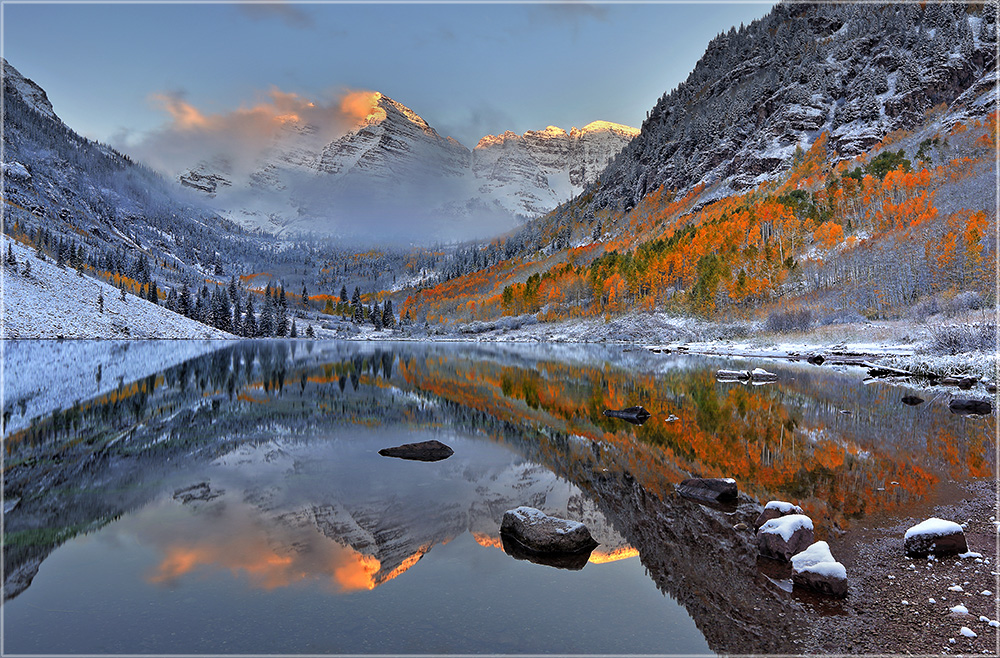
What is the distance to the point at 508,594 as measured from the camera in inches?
309

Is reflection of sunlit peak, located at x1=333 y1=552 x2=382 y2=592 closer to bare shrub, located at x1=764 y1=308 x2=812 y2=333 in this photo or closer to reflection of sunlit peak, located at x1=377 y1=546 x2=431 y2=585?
reflection of sunlit peak, located at x1=377 y1=546 x2=431 y2=585

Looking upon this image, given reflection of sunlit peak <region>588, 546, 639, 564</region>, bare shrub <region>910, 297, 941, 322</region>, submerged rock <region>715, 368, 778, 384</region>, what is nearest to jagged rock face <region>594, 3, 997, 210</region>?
bare shrub <region>910, 297, 941, 322</region>

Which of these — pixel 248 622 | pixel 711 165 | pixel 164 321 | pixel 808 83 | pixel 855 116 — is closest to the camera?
pixel 248 622

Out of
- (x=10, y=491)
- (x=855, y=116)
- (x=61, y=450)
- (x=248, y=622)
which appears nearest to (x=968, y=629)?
(x=248, y=622)

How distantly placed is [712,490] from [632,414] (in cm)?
1088

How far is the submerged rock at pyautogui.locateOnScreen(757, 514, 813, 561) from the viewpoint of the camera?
28.5 ft

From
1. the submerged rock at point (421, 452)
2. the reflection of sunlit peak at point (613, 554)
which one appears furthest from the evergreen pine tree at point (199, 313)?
the reflection of sunlit peak at point (613, 554)

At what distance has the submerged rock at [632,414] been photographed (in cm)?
2222

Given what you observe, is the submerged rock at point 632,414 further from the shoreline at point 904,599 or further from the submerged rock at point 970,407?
the submerged rock at point 970,407

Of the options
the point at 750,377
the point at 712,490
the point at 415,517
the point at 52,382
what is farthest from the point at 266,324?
the point at 712,490

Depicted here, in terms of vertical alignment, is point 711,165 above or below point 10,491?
above

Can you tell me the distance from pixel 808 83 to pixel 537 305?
119 metres

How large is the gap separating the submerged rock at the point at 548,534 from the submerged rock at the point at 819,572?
11.4ft

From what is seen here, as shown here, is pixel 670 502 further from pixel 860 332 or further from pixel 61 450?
pixel 860 332
